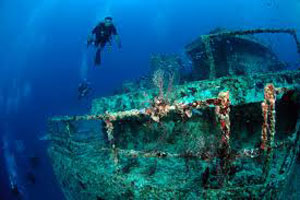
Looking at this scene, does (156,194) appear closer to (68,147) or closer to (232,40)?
(68,147)

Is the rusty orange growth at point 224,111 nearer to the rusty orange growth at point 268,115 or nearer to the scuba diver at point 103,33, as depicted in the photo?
the rusty orange growth at point 268,115

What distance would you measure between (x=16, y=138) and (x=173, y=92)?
31218 mm

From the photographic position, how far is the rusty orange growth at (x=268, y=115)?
7.76 feet

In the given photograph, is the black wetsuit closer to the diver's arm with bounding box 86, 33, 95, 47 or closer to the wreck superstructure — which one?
the diver's arm with bounding box 86, 33, 95, 47

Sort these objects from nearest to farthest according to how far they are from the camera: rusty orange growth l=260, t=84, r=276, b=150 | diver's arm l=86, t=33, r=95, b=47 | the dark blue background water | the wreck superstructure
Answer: rusty orange growth l=260, t=84, r=276, b=150, the wreck superstructure, diver's arm l=86, t=33, r=95, b=47, the dark blue background water

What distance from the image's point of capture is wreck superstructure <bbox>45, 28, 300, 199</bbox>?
2678mm

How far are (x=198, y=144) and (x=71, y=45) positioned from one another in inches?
3438

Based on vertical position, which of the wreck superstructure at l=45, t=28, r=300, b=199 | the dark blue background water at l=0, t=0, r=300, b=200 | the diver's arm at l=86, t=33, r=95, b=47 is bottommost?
the wreck superstructure at l=45, t=28, r=300, b=199

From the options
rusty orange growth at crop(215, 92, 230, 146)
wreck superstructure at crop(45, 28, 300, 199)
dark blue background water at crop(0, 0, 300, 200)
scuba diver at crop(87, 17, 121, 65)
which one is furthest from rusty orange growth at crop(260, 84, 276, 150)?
dark blue background water at crop(0, 0, 300, 200)

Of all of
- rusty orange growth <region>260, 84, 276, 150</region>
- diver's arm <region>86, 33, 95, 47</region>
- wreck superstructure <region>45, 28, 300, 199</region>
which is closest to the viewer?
rusty orange growth <region>260, 84, 276, 150</region>

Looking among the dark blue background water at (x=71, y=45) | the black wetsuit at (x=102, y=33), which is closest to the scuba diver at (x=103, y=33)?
the black wetsuit at (x=102, y=33)

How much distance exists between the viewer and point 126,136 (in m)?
5.09

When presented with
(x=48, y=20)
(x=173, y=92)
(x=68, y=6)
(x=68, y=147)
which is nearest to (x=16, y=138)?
(x=68, y=147)

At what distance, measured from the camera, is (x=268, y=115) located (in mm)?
2488
